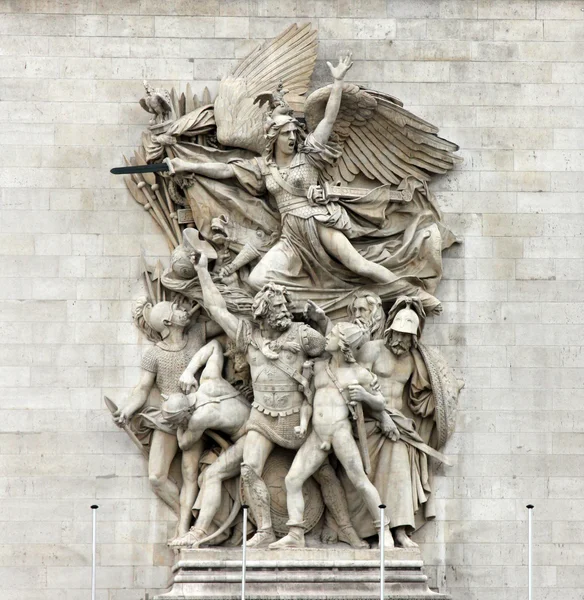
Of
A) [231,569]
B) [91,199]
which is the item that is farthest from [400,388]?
[91,199]

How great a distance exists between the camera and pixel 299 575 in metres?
21.5

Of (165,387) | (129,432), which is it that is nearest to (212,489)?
(129,432)

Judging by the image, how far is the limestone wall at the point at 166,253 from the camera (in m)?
22.2

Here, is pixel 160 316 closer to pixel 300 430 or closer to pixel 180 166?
pixel 180 166

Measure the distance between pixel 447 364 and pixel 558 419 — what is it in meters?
1.47

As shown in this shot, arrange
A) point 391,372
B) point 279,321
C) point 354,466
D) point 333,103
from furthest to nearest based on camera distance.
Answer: point 391,372 < point 333,103 < point 279,321 < point 354,466

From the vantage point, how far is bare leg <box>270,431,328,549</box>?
21.6 m

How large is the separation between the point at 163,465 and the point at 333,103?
181 inches

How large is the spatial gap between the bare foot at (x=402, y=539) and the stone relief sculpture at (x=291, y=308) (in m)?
0.04

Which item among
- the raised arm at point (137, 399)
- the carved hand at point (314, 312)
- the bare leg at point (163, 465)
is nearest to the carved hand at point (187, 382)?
the raised arm at point (137, 399)

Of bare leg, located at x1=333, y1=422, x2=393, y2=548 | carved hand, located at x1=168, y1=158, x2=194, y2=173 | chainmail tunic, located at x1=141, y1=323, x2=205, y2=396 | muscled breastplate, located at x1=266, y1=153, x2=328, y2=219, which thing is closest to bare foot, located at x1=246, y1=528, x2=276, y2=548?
bare leg, located at x1=333, y1=422, x2=393, y2=548

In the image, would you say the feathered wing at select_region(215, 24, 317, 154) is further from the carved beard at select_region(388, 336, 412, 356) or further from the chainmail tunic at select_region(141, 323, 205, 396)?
the carved beard at select_region(388, 336, 412, 356)

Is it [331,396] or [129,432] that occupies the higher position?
[331,396]

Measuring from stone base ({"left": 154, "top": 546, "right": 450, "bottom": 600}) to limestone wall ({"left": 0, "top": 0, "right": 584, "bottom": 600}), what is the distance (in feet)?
2.25
